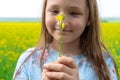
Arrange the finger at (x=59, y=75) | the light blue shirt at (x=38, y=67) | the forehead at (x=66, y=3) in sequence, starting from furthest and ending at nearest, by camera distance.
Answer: the light blue shirt at (x=38, y=67) < the forehead at (x=66, y=3) < the finger at (x=59, y=75)

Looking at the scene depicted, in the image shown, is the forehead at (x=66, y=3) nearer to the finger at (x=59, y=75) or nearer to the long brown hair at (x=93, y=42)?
the long brown hair at (x=93, y=42)

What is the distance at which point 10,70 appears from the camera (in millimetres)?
4316

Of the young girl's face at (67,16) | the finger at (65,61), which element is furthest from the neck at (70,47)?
the finger at (65,61)

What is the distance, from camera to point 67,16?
1.31 metres

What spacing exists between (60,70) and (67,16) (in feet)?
1.42

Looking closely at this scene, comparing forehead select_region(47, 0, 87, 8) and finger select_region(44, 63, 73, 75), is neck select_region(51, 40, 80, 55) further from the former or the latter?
finger select_region(44, 63, 73, 75)

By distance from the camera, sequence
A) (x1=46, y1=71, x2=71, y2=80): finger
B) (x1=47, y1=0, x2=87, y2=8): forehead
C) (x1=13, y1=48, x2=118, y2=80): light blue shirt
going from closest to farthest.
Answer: (x1=46, y1=71, x2=71, y2=80): finger
(x1=47, y1=0, x2=87, y2=8): forehead
(x1=13, y1=48, x2=118, y2=80): light blue shirt

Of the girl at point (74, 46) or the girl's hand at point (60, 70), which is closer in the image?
the girl's hand at point (60, 70)

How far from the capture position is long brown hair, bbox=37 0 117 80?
156 centimetres

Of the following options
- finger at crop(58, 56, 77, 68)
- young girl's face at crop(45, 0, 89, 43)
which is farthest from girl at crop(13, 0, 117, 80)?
finger at crop(58, 56, 77, 68)

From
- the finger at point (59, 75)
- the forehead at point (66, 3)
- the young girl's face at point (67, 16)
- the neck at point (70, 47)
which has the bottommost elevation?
the neck at point (70, 47)

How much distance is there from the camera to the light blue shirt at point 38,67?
149 cm

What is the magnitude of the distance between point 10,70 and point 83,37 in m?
2.77

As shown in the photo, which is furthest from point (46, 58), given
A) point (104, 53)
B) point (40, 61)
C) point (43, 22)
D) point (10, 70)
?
point (10, 70)
